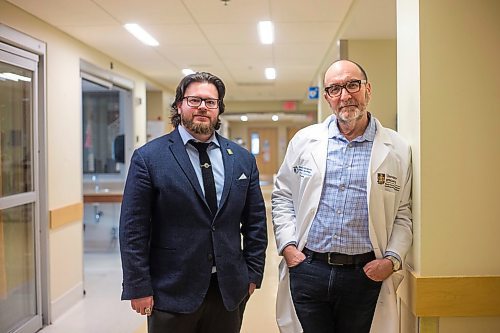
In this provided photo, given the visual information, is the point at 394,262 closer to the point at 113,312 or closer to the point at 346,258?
the point at 346,258

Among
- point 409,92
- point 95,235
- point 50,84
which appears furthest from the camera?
point 95,235

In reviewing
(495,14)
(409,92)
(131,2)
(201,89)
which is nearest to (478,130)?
(409,92)

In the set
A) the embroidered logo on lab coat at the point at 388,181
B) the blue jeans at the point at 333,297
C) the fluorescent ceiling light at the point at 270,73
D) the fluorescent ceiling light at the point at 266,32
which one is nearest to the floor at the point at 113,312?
the blue jeans at the point at 333,297

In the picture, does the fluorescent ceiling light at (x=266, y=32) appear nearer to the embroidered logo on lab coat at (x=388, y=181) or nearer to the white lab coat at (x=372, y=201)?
the white lab coat at (x=372, y=201)

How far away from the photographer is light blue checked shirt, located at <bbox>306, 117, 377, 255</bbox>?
2.04m

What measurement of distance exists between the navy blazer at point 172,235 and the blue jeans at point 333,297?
29 cm

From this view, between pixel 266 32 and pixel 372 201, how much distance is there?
3.17 meters

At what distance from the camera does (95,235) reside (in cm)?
757

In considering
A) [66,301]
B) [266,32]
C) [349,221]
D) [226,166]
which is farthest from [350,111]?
[66,301]

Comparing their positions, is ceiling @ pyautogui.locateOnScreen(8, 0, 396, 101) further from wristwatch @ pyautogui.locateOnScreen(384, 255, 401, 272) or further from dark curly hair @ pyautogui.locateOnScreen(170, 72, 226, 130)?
wristwatch @ pyautogui.locateOnScreen(384, 255, 401, 272)

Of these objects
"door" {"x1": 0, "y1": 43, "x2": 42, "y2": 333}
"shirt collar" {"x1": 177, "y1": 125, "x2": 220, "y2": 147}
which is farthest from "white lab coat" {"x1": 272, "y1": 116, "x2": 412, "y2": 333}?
"door" {"x1": 0, "y1": 43, "x2": 42, "y2": 333}

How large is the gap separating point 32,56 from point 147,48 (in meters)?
1.78

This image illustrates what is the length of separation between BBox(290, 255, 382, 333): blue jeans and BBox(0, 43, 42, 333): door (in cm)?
243

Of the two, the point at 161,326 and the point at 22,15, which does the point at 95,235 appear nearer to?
the point at 22,15
